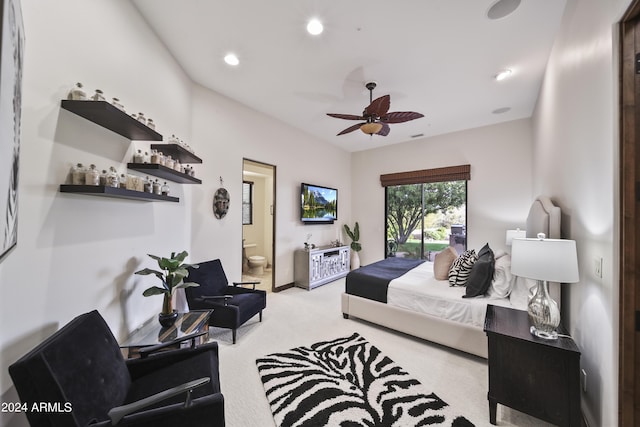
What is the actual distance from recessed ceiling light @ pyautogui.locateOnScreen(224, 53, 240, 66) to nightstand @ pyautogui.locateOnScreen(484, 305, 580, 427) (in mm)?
3461

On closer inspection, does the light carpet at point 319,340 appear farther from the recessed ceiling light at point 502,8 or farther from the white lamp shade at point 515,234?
the recessed ceiling light at point 502,8

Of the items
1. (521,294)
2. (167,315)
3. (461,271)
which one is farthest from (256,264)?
(521,294)

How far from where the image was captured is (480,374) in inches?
85.8

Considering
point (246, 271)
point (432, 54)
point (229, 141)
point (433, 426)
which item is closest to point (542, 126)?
point (432, 54)

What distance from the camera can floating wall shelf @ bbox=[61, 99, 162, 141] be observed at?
4.65 ft

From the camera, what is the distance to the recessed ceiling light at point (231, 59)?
268 centimetres

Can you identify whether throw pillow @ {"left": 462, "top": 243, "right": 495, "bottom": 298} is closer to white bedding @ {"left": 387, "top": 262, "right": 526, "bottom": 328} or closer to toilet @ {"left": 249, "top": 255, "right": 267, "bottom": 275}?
white bedding @ {"left": 387, "top": 262, "right": 526, "bottom": 328}

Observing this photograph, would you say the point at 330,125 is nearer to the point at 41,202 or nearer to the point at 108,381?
the point at 41,202

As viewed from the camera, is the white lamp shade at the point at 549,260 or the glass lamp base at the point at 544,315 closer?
the white lamp shade at the point at 549,260

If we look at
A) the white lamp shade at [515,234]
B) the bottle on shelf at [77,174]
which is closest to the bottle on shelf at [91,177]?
the bottle on shelf at [77,174]

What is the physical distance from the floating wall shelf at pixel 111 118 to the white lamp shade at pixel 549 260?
2.75 metres

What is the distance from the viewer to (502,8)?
2.01 m

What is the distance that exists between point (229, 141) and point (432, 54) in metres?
2.84

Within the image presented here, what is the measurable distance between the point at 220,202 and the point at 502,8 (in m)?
3.62
